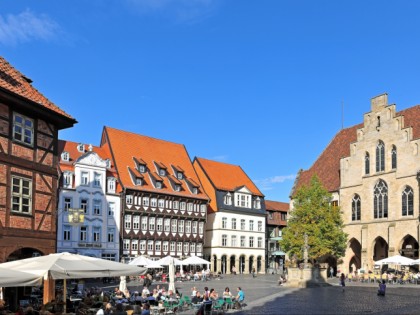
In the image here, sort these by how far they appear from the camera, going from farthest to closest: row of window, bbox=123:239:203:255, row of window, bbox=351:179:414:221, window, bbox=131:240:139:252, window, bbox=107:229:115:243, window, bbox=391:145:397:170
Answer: window, bbox=131:240:139:252, row of window, bbox=123:239:203:255, window, bbox=107:229:115:243, window, bbox=391:145:397:170, row of window, bbox=351:179:414:221

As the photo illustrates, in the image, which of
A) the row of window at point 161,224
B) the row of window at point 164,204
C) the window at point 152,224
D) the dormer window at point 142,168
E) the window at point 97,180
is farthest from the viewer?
the dormer window at point 142,168

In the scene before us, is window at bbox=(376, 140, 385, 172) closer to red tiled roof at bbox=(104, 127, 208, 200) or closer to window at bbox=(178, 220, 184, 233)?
red tiled roof at bbox=(104, 127, 208, 200)

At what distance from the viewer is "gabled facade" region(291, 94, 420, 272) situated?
52.3 metres

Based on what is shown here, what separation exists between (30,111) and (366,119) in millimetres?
40881

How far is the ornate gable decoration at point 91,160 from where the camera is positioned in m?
54.1

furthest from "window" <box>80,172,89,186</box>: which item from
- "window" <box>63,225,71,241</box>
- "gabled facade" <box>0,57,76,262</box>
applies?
"gabled facade" <box>0,57,76,262</box>

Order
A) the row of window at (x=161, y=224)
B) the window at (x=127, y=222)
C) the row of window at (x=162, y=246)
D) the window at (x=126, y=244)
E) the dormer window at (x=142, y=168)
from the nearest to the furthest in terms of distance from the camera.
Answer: the window at (x=126, y=244), the window at (x=127, y=222), the row of window at (x=162, y=246), the row of window at (x=161, y=224), the dormer window at (x=142, y=168)

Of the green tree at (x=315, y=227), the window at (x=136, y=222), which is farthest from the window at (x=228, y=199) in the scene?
the green tree at (x=315, y=227)

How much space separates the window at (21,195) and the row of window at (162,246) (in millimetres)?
33861

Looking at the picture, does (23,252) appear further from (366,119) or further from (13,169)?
(366,119)

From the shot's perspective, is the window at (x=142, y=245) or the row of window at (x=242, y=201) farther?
the row of window at (x=242, y=201)

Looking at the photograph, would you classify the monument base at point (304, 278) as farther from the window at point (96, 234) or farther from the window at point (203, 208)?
the window at point (203, 208)

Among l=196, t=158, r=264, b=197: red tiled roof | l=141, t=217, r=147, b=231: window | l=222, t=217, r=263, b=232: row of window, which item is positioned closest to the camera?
l=141, t=217, r=147, b=231: window

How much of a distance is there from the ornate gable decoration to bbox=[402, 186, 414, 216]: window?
27763mm
